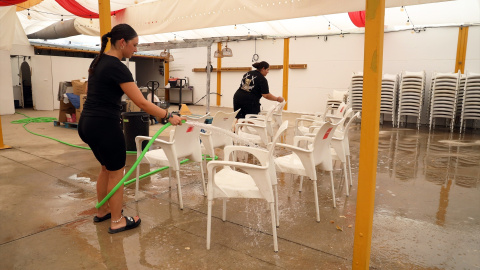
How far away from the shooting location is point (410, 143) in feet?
22.3

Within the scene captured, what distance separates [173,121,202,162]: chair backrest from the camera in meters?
3.16

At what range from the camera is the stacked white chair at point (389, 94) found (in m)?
9.27

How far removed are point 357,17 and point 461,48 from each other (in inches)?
125

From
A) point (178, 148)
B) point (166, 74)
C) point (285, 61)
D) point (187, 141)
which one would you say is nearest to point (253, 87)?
point (187, 141)

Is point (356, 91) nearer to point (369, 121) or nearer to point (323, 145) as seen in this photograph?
point (323, 145)

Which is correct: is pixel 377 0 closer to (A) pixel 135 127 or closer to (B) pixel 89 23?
(A) pixel 135 127

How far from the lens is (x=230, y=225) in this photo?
277cm

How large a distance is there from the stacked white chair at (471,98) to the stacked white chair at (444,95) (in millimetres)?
206

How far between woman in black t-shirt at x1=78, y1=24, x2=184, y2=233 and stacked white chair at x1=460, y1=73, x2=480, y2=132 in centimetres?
825

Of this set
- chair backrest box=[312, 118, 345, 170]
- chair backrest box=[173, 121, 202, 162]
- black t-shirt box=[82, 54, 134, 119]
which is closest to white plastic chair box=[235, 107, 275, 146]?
chair backrest box=[173, 121, 202, 162]

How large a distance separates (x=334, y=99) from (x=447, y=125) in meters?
3.12

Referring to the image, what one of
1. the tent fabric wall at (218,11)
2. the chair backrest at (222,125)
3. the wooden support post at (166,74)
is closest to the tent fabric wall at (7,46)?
the tent fabric wall at (218,11)

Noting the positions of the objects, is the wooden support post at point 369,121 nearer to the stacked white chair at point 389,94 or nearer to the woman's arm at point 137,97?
the woman's arm at point 137,97

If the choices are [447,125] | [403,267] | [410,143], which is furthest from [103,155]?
[447,125]
